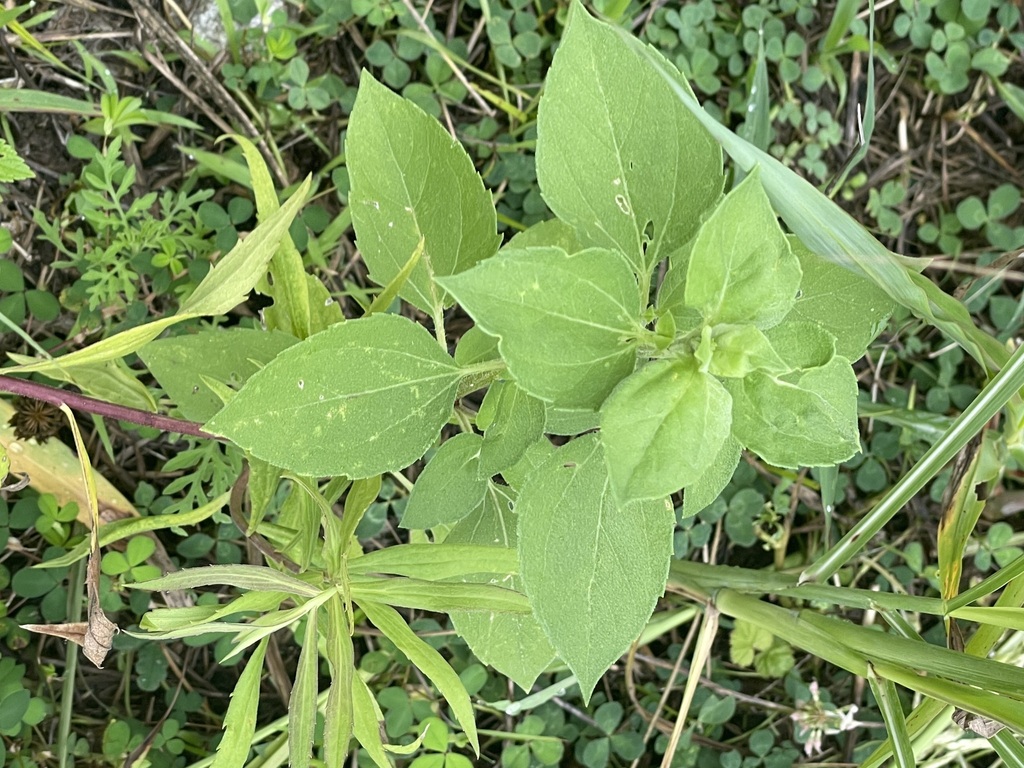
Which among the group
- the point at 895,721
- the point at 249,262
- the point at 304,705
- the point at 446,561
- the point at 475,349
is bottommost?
the point at 895,721

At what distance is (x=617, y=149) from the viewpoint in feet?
2.97

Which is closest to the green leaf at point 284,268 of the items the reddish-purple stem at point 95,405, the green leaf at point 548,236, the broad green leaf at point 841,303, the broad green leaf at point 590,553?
the reddish-purple stem at point 95,405

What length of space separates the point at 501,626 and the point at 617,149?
683 millimetres

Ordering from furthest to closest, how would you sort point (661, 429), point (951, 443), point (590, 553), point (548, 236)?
point (548, 236) < point (951, 443) < point (590, 553) < point (661, 429)

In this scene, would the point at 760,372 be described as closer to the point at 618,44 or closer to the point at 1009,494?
the point at 618,44

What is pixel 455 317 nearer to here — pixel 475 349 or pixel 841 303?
pixel 475 349

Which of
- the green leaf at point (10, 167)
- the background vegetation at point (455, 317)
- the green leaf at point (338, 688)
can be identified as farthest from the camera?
the background vegetation at point (455, 317)

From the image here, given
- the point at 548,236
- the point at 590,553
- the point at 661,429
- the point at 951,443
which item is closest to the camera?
the point at 661,429

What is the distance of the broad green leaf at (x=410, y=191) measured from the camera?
1024mm

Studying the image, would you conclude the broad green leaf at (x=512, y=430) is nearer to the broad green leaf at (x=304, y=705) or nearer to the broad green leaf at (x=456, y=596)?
the broad green leaf at (x=456, y=596)

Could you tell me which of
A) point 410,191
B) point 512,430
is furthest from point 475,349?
point 410,191

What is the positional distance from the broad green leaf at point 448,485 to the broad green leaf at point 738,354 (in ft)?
1.20

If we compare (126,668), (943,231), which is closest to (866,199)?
(943,231)

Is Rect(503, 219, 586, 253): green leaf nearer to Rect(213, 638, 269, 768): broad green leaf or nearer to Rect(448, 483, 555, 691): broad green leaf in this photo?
Rect(448, 483, 555, 691): broad green leaf
